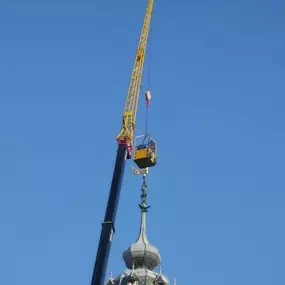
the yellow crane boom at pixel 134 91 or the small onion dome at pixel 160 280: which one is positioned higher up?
the yellow crane boom at pixel 134 91

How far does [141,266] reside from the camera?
133875mm

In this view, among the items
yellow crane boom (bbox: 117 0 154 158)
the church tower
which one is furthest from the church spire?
yellow crane boom (bbox: 117 0 154 158)

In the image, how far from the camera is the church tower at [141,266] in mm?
129500

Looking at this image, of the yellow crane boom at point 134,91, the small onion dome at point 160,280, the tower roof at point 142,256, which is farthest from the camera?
the tower roof at point 142,256

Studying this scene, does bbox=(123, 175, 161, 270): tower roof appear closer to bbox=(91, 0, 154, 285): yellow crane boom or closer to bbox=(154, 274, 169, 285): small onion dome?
bbox=(154, 274, 169, 285): small onion dome

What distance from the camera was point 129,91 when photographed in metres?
129

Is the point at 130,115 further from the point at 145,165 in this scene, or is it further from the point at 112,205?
the point at 112,205

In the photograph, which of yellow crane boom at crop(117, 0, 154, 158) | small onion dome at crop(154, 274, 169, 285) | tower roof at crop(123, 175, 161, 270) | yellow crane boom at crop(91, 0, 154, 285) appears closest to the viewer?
yellow crane boom at crop(91, 0, 154, 285)

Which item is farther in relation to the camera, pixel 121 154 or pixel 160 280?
pixel 160 280

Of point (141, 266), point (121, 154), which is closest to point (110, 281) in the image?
point (141, 266)

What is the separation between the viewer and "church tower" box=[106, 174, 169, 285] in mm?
129500

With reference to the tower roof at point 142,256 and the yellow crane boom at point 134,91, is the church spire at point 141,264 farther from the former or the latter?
the yellow crane boom at point 134,91

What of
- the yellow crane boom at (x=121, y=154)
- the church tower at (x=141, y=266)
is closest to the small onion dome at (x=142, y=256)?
the church tower at (x=141, y=266)

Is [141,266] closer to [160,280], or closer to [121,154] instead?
[160,280]
